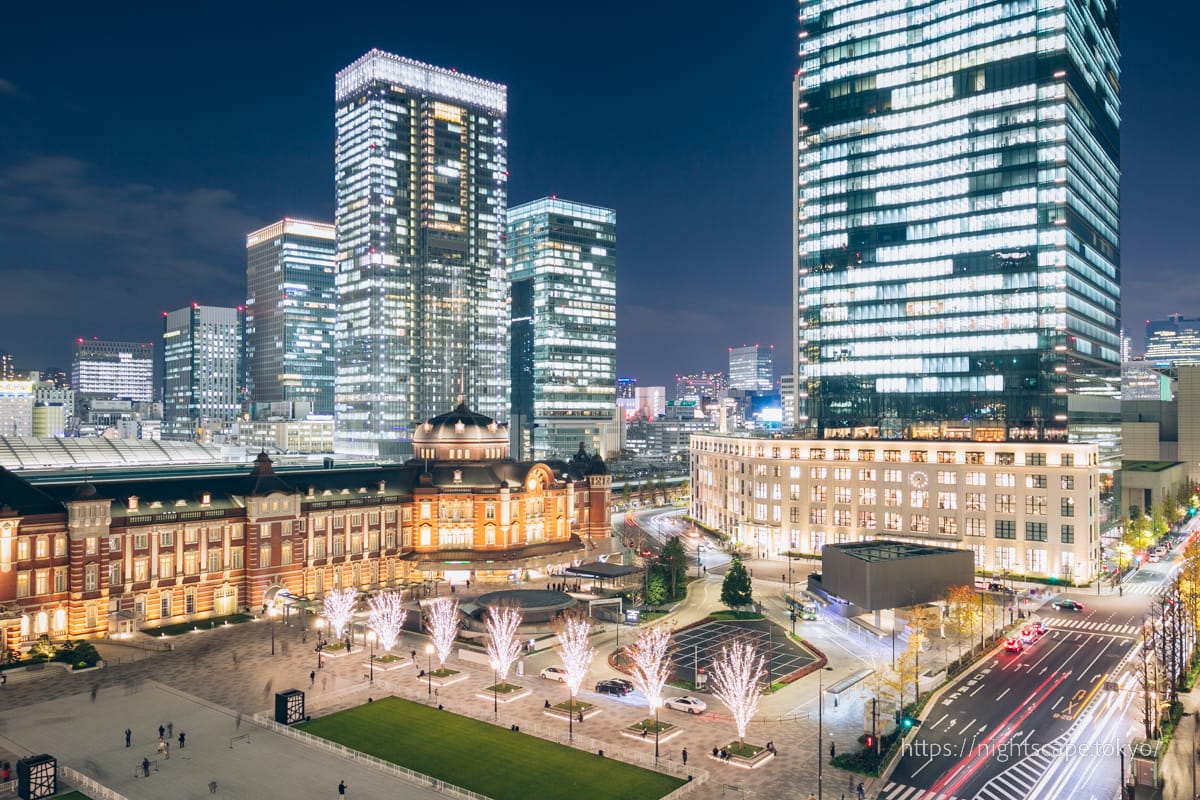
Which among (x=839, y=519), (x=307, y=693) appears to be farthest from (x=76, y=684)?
(x=839, y=519)

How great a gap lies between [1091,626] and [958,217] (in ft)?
275

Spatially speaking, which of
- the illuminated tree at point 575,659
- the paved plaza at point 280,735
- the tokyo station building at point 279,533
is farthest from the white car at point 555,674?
the tokyo station building at point 279,533

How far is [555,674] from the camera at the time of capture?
77.9 metres

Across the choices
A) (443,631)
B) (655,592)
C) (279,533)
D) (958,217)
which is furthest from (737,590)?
(958,217)

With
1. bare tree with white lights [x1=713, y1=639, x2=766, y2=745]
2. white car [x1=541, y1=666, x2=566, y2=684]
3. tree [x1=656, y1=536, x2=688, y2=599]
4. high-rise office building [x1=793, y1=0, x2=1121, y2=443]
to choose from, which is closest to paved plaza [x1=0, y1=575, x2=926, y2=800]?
white car [x1=541, y1=666, x2=566, y2=684]

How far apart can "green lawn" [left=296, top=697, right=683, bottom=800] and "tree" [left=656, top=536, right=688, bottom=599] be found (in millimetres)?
46011

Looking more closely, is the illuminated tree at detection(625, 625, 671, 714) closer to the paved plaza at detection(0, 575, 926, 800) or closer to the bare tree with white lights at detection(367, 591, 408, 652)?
the paved plaza at detection(0, 575, 926, 800)

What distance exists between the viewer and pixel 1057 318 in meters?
147

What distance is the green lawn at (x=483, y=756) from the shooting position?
179ft

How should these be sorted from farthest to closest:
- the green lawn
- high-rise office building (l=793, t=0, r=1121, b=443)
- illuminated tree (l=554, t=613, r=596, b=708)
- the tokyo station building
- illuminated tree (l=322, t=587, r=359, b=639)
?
high-rise office building (l=793, t=0, r=1121, b=443) → illuminated tree (l=322, t=587, r=359, b=639) → the tokyo station building → illuminated tree (l=554, t=613, r=596, b=708) → the green lawn

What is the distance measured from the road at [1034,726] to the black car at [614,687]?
77.6 ft

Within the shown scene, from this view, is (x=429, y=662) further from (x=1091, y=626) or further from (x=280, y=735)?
(x=1091, y=626)

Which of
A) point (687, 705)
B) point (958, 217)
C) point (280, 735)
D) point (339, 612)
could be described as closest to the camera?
point (280, 735)

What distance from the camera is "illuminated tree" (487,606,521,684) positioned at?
75.3m
